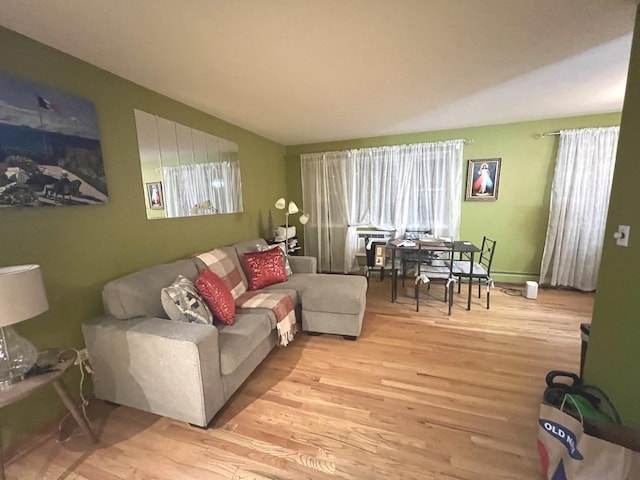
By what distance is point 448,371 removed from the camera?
205 centimetres

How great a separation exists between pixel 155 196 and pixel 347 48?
1.90m

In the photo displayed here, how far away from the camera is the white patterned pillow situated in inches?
68.6

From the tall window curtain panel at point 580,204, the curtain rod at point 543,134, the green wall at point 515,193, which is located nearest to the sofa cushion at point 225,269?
the green wall at point 515,193

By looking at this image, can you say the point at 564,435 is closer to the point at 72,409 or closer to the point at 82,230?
the point at 72,409

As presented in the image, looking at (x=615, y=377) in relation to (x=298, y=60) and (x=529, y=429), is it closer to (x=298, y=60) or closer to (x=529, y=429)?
(x=529, y=429)

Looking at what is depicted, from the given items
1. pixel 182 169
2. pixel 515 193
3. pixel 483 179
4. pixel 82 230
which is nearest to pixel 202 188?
pixel 182 169

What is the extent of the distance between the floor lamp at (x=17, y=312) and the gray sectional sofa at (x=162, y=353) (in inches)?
15.1

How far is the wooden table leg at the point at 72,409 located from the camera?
4.42ft

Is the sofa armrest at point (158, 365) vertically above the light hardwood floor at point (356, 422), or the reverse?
the sofa armrest at point (158, 365)

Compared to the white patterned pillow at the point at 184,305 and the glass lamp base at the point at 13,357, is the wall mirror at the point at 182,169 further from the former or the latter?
the glass lamp base at the point at 13,357

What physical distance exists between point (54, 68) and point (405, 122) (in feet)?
11.0

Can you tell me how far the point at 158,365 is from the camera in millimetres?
1547

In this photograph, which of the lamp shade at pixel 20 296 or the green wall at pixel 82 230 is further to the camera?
the green wall at pixel 82 230

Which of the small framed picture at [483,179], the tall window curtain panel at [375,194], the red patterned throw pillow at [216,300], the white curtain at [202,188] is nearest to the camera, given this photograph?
the red patterned throw pillow at [216,300]
